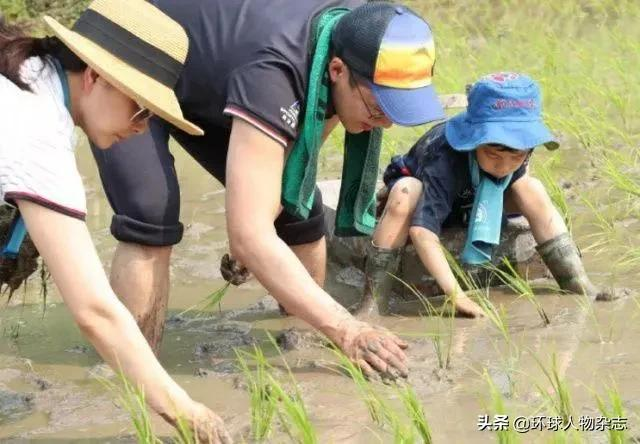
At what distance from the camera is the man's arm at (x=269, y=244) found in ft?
10.3

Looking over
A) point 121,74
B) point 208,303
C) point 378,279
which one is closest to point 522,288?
point 378,279

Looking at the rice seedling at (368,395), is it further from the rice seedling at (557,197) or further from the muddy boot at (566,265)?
the rice seedling at (557,197)

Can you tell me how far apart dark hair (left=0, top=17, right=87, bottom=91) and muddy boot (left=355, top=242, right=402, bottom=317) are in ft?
5.41

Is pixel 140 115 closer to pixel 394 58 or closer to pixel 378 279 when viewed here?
pixel 394 58

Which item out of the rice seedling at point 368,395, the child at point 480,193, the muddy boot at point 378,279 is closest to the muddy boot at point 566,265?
the child at point 480,193

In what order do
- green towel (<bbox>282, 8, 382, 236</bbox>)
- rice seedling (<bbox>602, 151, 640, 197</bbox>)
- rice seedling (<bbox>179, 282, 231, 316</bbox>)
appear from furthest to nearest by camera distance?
rice seedling (<bbox>602, 151, 640, 197</bbox>), rice seedling (<bbox>179, 282, 231, 316</bbox>), green towel (<bbox>282, 8, 382, 236</bbox>)

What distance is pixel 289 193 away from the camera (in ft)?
11.3

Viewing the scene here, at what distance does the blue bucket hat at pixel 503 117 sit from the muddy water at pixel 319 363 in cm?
55

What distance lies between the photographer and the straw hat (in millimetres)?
2463

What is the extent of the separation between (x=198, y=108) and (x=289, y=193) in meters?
0.36

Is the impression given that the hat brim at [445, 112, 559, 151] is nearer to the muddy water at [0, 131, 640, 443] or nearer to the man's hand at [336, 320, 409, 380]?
the muddy water at [0, 131, 640, 443]

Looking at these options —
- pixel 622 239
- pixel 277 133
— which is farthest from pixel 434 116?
pixel 622 239

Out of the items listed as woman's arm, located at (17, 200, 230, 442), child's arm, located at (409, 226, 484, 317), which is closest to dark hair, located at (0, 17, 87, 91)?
woman's arm, located at (17, 200, 230, 442)

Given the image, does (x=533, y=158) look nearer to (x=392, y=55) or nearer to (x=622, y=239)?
(x=622, y=239)
